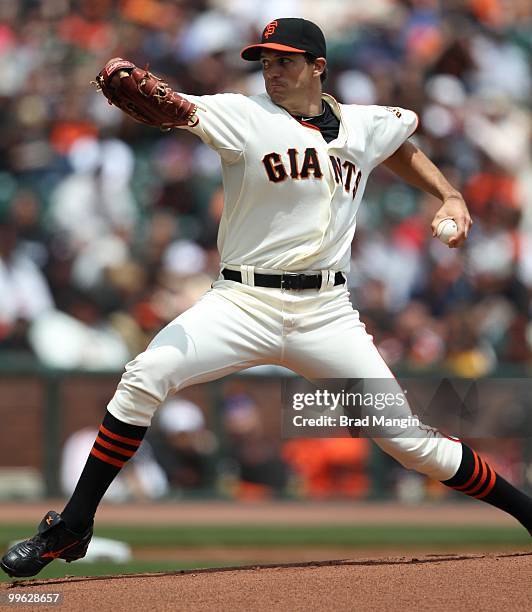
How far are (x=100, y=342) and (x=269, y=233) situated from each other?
5.09 meters

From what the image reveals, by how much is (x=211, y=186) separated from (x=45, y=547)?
6.36 m

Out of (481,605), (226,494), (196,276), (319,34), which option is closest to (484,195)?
(196,276)

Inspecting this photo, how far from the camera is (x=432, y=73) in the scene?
37.6ft

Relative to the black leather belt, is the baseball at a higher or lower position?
higher

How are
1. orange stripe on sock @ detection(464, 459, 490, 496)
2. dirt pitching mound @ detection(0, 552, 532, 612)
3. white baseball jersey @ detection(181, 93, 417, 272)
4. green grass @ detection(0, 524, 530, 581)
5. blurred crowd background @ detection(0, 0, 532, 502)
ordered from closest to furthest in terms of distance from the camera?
dirt pitching mound @ detection(0, 552, 532, 612) < white baseball jersey @ detection(181, 93, 417, 272) < orange stripe on sock @ detection(464, 459, 490, 496) < green grass @ detection(0, 524, 530, 581) < blurred crowd background @ detection(0, 0, 532, 502)

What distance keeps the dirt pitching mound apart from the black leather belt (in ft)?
3.51

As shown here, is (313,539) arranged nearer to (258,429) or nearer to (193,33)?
(258,429)

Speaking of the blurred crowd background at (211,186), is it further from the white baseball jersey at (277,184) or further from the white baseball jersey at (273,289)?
the white baseball jersey at (277,184)

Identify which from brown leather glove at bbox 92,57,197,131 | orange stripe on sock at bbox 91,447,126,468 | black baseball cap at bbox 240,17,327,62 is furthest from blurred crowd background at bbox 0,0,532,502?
brown leather glove at bbox 92,57,197,131

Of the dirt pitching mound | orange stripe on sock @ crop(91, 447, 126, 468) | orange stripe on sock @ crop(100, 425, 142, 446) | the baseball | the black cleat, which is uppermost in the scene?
the baseball

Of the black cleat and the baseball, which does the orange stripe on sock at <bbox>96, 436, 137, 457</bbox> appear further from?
the baseball

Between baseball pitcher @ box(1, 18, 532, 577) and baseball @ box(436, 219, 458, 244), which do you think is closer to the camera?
baseball pitcher @ box(1, 18, 532, 577)

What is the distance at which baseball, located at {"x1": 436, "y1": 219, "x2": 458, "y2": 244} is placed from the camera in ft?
14.6

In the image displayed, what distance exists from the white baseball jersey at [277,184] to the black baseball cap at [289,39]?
19 centimetres
